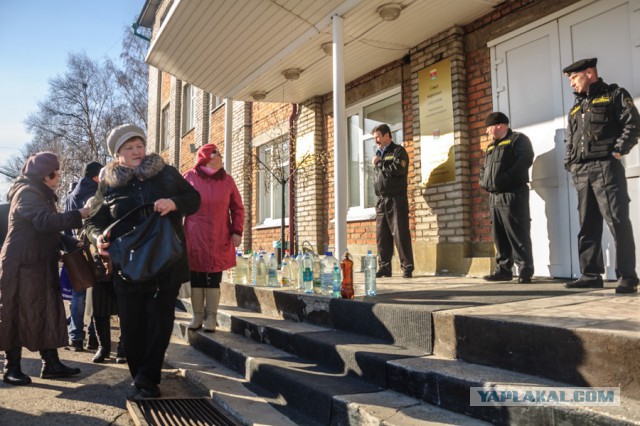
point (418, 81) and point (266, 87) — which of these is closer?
point (418, 81)

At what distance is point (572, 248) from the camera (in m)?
4.77

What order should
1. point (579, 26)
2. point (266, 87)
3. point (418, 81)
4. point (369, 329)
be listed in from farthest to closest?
point (266, 87) → point (418, 81) → point (579, 26) → point (369, 329)

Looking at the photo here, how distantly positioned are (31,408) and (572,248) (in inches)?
196

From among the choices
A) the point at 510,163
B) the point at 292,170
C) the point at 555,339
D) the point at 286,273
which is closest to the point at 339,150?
the point at 286,273

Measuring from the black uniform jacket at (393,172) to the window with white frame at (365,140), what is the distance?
57.5 inches

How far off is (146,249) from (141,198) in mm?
409

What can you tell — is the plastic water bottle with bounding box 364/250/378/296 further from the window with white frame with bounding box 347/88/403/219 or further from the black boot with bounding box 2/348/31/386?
the window with white frame with bounding box 347/88/403/219

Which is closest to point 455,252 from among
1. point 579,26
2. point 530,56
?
point 530,56

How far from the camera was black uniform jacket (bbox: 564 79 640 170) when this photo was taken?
362 cm

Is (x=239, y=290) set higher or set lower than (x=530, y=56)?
lower

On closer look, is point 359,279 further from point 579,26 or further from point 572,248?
point 579,26

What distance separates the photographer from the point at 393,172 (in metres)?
5.62

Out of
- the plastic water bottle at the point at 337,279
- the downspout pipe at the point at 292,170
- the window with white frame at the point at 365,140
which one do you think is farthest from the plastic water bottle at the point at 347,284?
the downspout pipe at the point at 292,170

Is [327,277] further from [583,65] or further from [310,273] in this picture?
[583,65]
